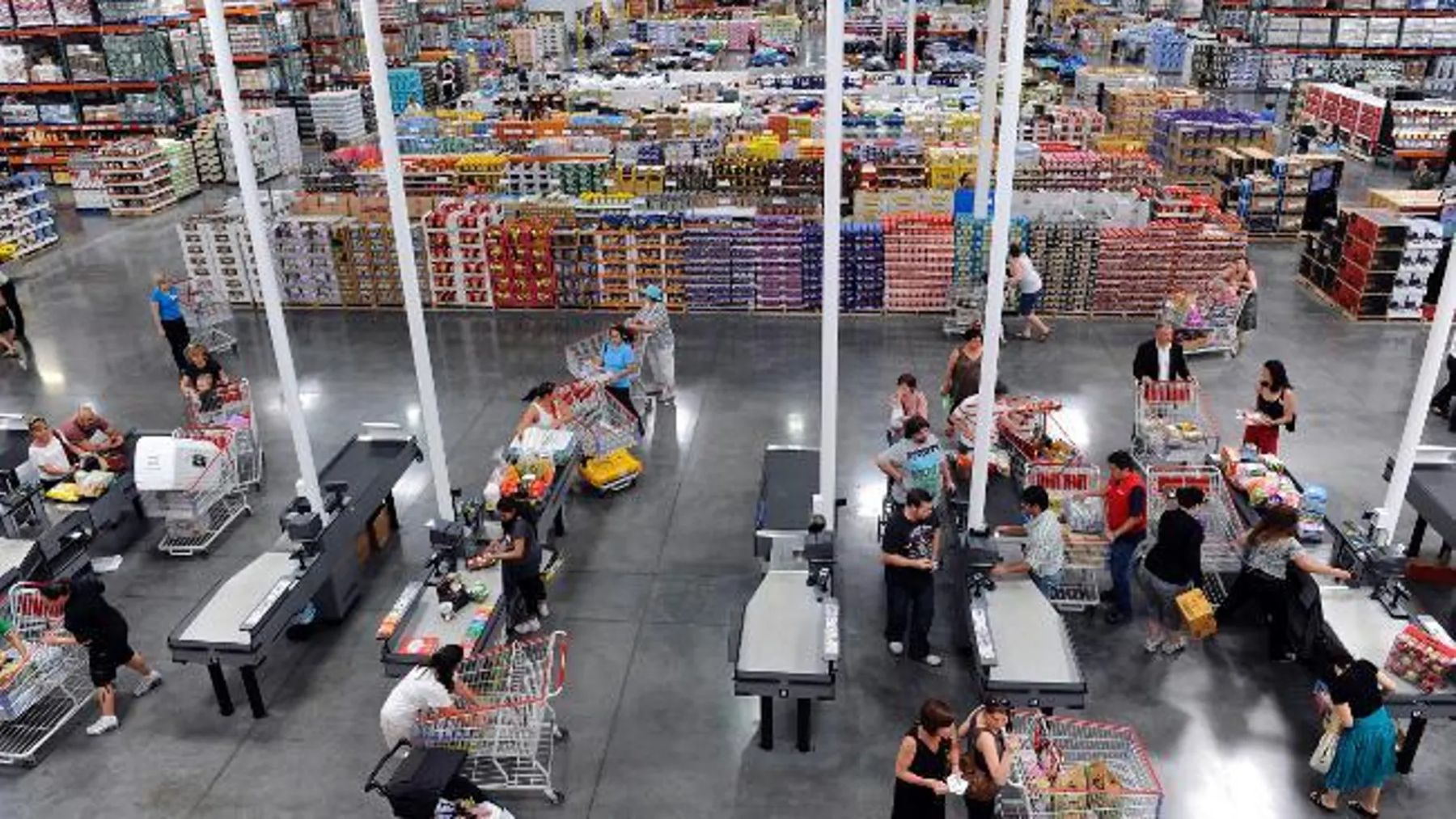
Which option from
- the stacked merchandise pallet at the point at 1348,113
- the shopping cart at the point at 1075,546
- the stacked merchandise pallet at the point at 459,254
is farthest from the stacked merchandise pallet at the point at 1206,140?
the shopping cart at the point at 1075,546

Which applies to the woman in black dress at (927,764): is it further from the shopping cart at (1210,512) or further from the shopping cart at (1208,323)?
the shopping cart at (1208,323)

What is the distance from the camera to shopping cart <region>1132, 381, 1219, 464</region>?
10797mm

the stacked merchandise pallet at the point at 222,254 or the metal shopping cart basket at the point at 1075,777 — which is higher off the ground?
the stacked merchandise pallet at the point at 222,254

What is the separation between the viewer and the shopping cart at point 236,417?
11.4 meters

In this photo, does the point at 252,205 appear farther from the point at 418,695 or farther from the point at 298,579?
the point at 418,695

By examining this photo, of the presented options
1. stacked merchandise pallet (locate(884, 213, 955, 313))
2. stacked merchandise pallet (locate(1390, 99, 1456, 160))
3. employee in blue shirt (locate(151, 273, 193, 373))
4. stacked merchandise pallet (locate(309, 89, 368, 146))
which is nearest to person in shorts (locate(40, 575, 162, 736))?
employee in blue shirt (locate(151, 273, 193, 373))

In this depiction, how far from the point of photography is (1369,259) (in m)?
15.7

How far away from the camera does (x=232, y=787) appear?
25.0ft

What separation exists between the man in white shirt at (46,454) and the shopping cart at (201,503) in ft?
2.63

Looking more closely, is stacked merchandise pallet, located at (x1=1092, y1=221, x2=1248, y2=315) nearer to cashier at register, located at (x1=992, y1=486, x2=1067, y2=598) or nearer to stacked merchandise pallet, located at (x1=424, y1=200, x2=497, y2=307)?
cashier at register, located at (x1=992, y1=486, x2=1067, y2=598)

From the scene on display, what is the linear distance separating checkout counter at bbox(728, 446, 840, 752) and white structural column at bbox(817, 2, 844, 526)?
0.42m

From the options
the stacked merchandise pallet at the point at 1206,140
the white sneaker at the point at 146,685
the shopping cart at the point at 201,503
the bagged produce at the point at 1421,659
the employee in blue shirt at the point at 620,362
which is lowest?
the white sneaker at the point at 146,685

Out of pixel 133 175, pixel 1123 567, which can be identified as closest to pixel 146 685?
pixel 1123 567

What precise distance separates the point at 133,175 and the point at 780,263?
52.2ft
